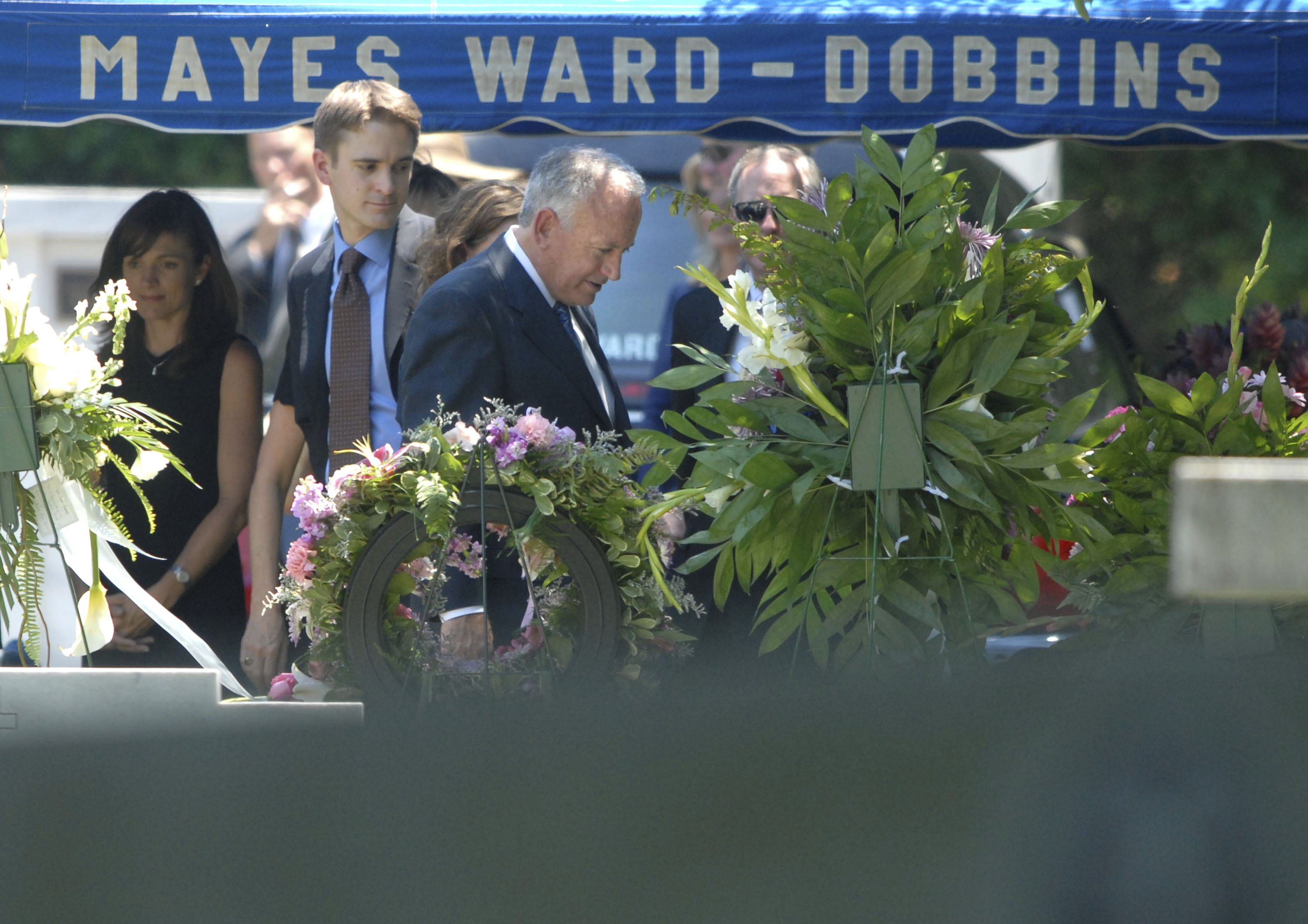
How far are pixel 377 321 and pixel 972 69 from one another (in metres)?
1.63

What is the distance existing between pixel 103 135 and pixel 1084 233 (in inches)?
235

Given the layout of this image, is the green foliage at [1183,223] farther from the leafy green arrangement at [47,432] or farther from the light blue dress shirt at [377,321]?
the leafy green arrangement at [47,432]

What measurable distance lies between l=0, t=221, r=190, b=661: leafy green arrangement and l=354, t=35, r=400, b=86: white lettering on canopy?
4.66 feet

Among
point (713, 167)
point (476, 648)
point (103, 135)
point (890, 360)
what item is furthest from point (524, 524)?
point (103, 135)

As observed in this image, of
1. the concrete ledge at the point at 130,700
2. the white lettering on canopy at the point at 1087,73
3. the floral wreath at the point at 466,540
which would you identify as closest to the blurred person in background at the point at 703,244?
the white lettering on canopy at the point at 1087,73

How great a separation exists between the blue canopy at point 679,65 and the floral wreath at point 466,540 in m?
1.73

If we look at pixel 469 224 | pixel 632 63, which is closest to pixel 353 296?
pixel 469 224

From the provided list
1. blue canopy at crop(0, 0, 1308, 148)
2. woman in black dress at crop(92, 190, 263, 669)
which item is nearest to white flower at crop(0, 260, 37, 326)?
blue canopy at crop(0, 0, 1308, 148)

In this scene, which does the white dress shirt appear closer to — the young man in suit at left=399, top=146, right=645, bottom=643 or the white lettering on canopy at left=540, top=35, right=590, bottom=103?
the young man in suit at left=399, top=146, right=645, bottom=643

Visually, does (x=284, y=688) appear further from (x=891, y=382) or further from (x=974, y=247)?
(x=974, y=247)

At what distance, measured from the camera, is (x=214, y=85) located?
3.52 m

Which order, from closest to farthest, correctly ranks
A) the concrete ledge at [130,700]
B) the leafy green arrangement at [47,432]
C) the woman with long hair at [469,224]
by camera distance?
1. the concrete ledge at [130,700]
2. the leafy green arrangement at [47,432]
3. the woman with long hair at [469,224]

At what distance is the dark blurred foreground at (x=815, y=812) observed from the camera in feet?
3.62

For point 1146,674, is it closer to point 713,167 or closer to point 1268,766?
point 1268,766
